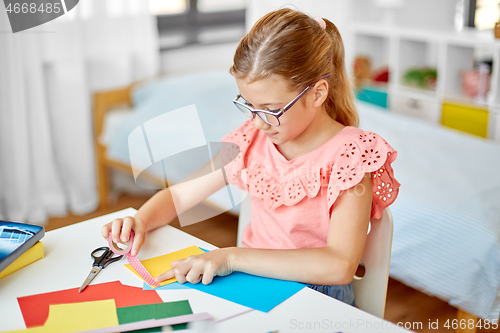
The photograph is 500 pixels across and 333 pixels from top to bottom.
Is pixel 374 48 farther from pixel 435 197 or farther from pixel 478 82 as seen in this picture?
pixel 435 197

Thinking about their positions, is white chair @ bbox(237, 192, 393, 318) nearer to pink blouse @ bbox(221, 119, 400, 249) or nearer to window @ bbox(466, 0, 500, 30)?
pink blouse @ bbox(221, 119, 400, 249)

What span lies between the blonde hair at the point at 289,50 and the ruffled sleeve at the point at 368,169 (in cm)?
14

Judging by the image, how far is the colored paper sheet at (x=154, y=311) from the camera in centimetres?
73

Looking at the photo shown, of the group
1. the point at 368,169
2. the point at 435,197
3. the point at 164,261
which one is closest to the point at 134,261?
the point at 164,261

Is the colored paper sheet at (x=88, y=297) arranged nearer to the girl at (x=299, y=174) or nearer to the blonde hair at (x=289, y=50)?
the girl at (x=299, y=174)

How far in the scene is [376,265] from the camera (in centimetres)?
100

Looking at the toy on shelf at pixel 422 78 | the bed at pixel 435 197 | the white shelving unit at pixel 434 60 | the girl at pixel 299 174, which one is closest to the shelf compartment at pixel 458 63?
the white shelving unit at pixel 434 60

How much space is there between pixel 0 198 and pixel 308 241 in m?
1.91

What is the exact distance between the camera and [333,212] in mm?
940

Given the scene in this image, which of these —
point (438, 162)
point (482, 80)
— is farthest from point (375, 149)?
point (482, 80)

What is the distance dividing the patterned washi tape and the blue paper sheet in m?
0.01

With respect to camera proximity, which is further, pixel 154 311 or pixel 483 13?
pixel 483 13

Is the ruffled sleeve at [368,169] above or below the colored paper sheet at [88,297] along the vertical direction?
above

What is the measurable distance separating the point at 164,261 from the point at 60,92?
5.95ft
